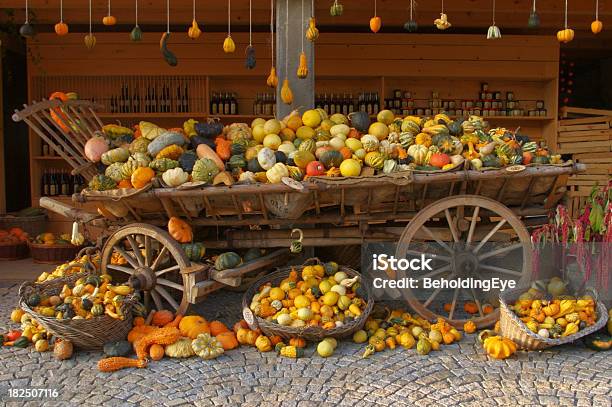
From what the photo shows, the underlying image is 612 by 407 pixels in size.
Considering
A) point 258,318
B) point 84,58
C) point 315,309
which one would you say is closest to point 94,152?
point 258,318

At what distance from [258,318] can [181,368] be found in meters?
0.61

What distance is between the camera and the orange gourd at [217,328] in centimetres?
421

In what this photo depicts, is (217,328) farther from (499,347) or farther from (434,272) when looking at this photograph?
(499,347)

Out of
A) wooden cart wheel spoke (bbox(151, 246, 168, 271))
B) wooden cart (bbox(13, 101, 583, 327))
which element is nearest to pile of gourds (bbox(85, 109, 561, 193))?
wooden cart (bbox(13, 101, 583, 327))

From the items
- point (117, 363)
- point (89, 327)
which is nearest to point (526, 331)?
point (117, 363)

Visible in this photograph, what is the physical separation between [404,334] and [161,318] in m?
1.72

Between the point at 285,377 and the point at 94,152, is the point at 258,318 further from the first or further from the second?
the point at 94,152

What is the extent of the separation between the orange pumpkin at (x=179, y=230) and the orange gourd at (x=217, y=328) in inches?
24.8

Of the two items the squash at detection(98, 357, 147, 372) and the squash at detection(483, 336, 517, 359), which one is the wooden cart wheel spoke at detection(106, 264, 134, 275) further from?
the squash at detection(483, 336, 517, 359)

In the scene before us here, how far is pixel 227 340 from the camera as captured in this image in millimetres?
4051

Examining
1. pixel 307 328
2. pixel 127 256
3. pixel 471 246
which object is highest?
pixel 471 246

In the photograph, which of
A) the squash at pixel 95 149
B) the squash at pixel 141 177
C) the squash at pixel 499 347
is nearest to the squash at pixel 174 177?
the squash at pixel 141 177

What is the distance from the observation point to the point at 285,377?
3.57 m

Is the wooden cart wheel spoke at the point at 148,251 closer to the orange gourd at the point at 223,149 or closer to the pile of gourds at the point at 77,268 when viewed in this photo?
the pile of gourds at the point at 77,268
